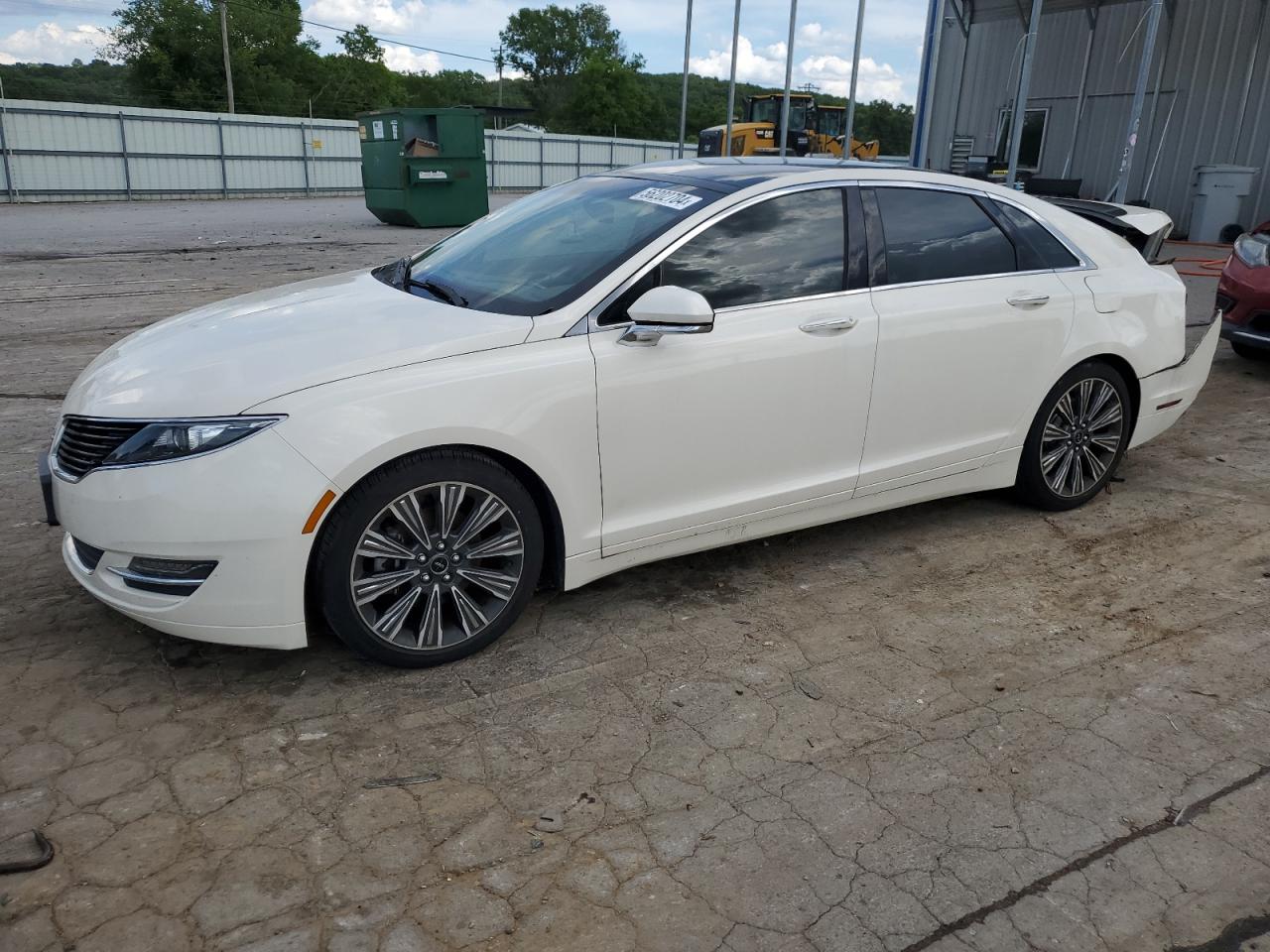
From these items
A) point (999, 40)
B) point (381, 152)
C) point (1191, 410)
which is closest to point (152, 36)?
point (381, 152)

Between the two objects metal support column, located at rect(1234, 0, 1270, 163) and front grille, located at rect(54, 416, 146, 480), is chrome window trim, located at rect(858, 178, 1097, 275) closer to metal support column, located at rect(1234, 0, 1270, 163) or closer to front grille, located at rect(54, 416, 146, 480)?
front grille, located at rect(54, 416, 146, 480)

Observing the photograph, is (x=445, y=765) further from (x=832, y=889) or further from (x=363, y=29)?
(x=363, y=29)

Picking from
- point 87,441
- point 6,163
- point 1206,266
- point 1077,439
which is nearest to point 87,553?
point 87,441

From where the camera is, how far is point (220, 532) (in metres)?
2.98

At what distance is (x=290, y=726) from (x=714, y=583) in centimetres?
178

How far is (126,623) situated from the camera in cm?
367

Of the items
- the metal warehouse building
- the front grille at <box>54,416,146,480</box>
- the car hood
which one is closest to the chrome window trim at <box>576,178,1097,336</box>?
the car hood

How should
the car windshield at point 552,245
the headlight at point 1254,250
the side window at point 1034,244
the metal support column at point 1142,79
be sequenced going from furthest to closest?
1. the metal support column at point 1142,79
2. the headlight at point 1254,250
3. the side window at point 1034,244
4. the car windshield at point 552,245

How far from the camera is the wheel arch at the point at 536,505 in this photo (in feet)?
10.2

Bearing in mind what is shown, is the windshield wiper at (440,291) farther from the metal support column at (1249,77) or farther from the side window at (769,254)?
the metal support column at (1249,77)

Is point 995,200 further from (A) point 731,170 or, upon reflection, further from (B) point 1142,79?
(B) point 1142,79

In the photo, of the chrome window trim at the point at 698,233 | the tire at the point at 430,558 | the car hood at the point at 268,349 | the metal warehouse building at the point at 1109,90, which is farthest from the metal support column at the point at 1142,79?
the tire at the point at 430,558

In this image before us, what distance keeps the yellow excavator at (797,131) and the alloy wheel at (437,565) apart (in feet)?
79.4

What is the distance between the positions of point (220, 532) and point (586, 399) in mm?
1223
